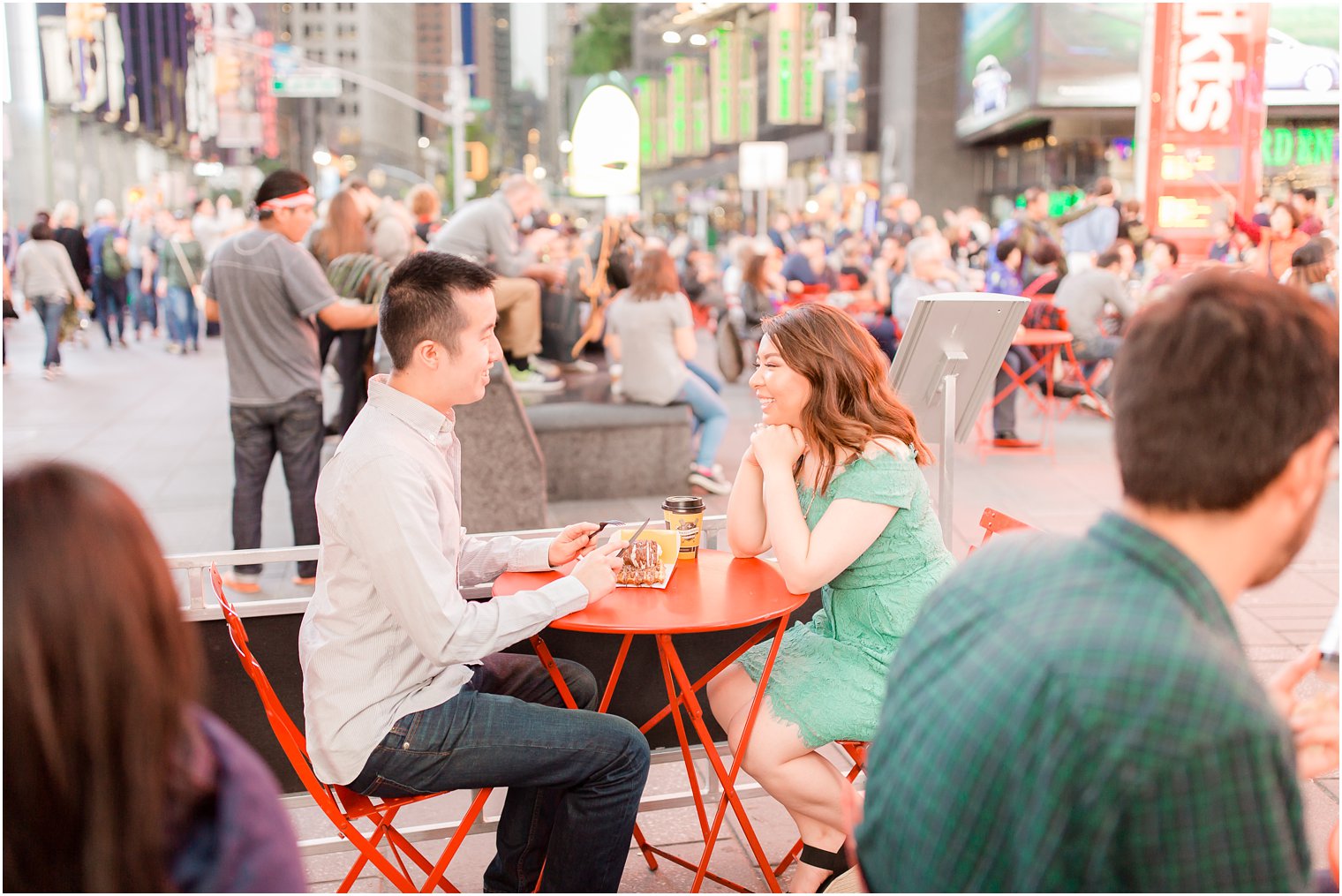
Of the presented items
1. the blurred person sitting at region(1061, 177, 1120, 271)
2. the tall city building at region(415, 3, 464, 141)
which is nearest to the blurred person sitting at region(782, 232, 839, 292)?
the blurred person sitting at region(1061, 177, 1120, 271)

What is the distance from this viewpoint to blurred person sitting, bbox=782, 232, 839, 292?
11994 millimetres

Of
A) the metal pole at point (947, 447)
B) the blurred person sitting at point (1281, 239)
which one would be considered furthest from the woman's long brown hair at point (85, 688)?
the blurred person sitting at point (1281, 239)

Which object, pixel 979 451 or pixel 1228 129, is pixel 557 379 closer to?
pixel 979 451

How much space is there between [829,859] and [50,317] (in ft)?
40.4

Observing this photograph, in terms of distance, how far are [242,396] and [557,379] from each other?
11.8 ft

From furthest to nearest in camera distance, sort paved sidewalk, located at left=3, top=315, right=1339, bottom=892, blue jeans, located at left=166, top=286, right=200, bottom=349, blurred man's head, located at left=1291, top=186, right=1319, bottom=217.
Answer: blue jeans, located at left=166, top=286, right=200, bottom=349
blurred man's head, located at left=1291, top=186, right=1319, bottom=217
paved sidewalk, located at left=3, top=315, right=1339, bottom=892

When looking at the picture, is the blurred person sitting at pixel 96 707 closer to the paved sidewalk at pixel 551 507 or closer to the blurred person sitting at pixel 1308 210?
the paved sidewalk at pixel 551 507

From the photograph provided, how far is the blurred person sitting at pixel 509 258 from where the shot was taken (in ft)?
24.0

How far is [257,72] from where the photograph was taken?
118 ft

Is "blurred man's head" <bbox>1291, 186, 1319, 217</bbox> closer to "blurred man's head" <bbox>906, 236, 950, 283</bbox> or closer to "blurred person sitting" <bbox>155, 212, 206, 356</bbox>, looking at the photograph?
"blurred man's head" <bbox>906, 236, 950, 283</bbox>

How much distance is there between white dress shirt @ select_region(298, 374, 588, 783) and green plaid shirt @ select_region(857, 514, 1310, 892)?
1187 mm

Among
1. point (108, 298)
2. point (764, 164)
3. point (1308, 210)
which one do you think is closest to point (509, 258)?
point (108, 298)

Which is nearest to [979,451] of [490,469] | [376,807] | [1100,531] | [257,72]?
[490,469]

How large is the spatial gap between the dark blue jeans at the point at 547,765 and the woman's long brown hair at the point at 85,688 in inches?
48.9
